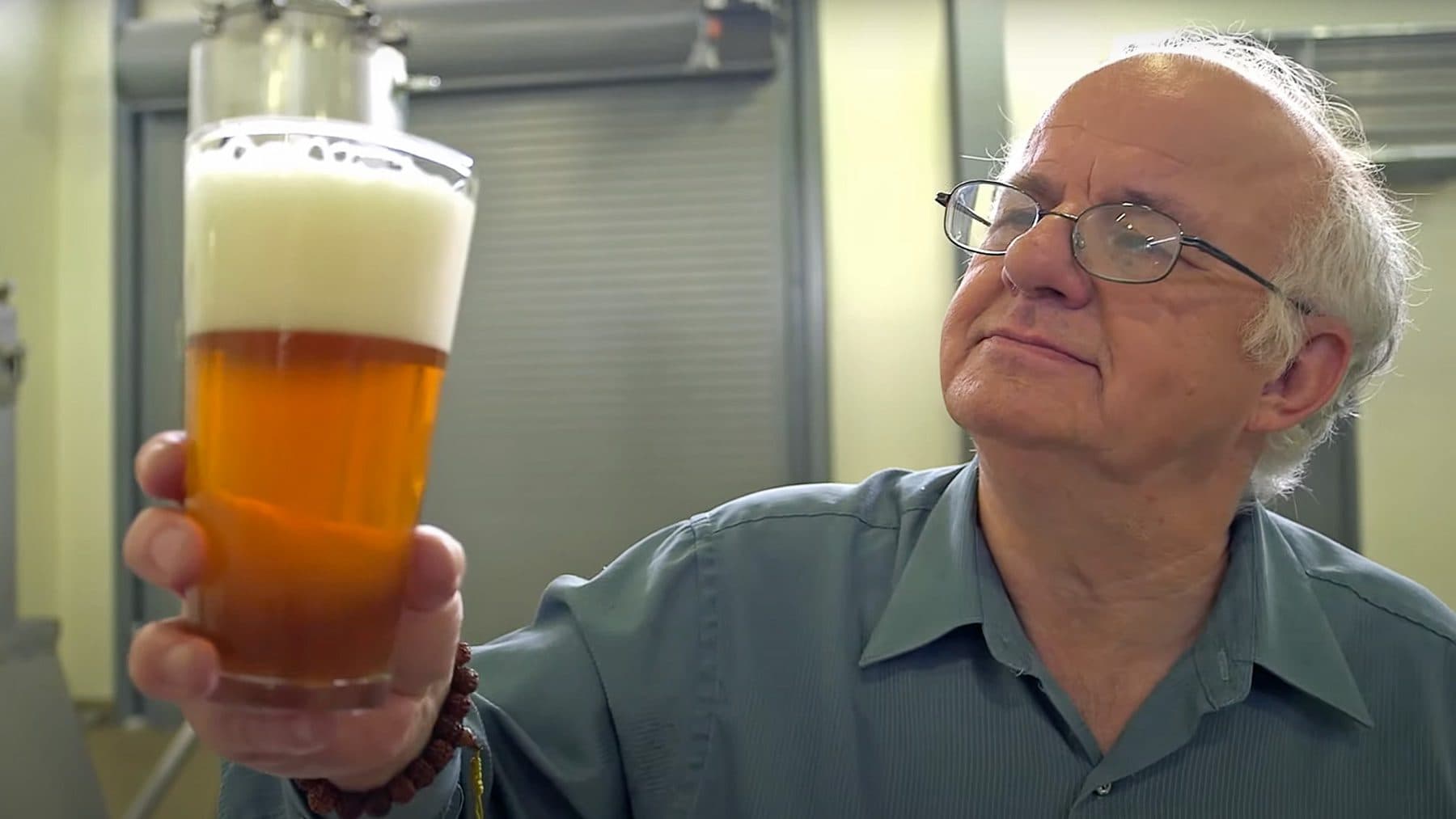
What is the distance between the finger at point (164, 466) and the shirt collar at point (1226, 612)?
76cm

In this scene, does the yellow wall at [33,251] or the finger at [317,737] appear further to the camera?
the yellow wall at [33,251]

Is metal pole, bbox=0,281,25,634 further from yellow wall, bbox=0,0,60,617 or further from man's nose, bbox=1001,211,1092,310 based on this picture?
man's nose, bbox=1001,211,1092,310

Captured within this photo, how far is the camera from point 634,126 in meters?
2.86

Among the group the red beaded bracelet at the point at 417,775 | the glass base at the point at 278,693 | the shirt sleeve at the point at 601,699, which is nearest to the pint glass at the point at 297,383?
the glass base at the point at 278,693

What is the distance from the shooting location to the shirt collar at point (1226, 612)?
1166 millimetres

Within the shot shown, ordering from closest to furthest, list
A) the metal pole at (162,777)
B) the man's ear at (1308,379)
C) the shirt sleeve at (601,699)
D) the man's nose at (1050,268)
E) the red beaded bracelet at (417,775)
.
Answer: the red beaded bracelet at (417,775)
the shirt sleeve at (601,699)
the man's nose at (1050,268)
the man's ear at (1308,379)
the metal pole at (162,777)

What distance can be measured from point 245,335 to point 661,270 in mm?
2282

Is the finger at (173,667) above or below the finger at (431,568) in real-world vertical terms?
below

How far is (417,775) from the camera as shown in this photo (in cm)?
77

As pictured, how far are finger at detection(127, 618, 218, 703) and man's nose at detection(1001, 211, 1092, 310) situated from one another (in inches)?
36.7

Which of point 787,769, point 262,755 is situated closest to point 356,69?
point 262,755

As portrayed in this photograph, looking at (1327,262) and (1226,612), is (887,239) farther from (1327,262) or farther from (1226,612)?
(1226,612)

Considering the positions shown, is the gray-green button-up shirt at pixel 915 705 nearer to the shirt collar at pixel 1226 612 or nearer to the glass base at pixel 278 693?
the shirt collar at pixel 1226 612

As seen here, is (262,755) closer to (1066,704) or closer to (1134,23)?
(1066,704)
